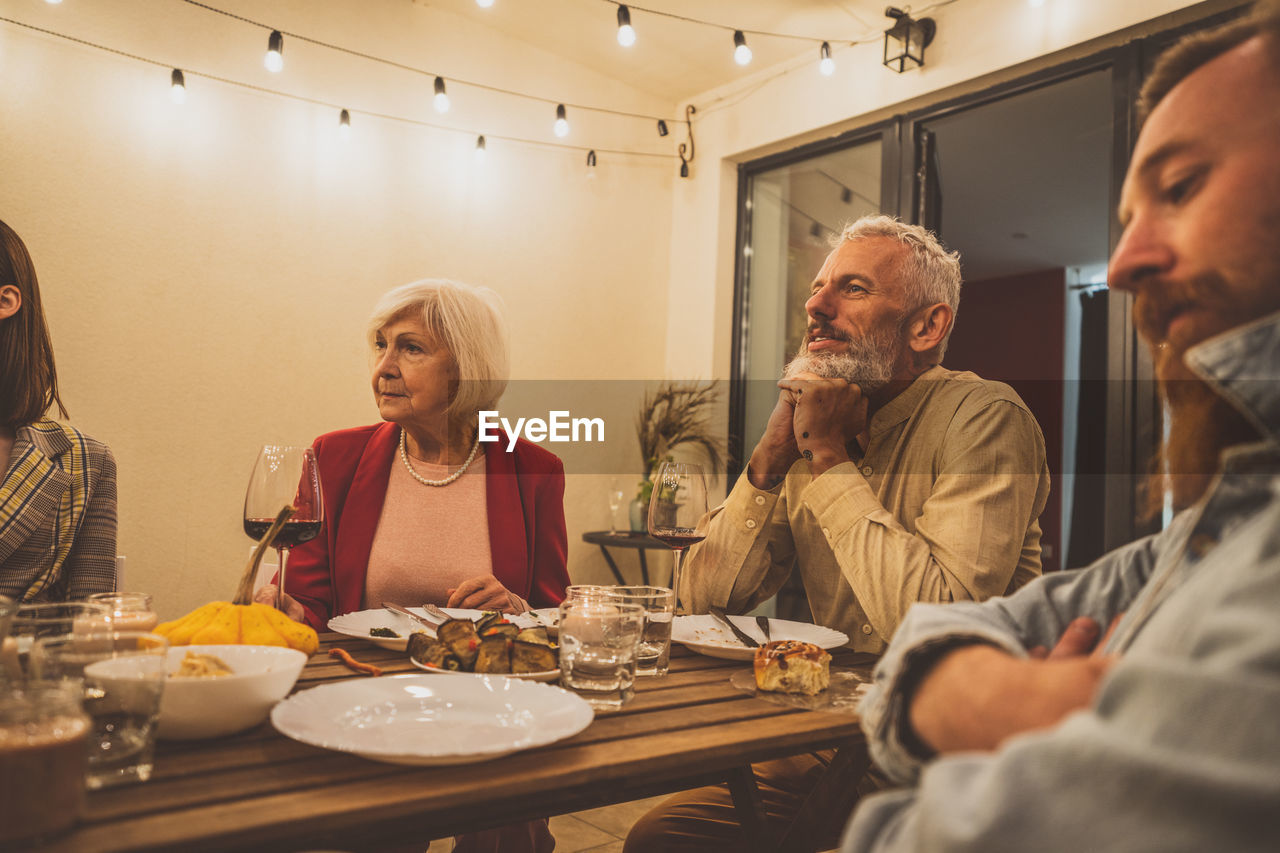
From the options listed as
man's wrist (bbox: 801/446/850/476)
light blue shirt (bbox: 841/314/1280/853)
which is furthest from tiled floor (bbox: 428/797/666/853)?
light blue shirt (bbox: 841/314/1280/853)

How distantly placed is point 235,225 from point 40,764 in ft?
10.9

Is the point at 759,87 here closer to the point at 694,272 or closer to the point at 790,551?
the point at 694,272

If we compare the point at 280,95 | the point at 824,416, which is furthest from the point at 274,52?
the point at 824,416

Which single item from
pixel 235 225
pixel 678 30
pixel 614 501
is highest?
pixel 678 30

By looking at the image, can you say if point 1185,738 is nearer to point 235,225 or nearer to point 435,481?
point 435,481

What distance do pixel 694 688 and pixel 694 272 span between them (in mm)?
3953

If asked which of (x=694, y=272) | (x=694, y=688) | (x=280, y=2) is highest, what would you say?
(x=280, y=2)

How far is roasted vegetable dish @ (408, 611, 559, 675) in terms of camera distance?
108 centimetres

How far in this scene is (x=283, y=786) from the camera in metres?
0.71

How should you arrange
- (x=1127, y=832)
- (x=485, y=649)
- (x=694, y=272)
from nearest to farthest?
(x=1127, y=832), (x=485, y=649), (x=694, y=272)

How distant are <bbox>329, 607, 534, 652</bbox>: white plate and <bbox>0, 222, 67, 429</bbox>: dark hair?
3.12ft

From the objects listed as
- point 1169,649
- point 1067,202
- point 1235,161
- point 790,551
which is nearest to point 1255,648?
point 1169,649

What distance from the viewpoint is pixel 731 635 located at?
140cm

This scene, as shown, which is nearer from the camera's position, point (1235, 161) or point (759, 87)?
point (1235, 161)
